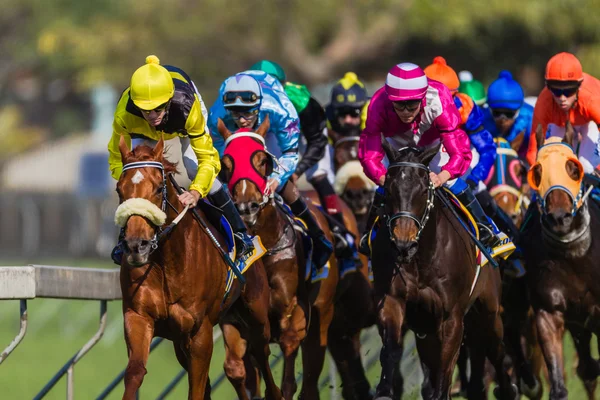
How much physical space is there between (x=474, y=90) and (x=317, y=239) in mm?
2706

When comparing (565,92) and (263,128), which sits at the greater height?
(565,92)

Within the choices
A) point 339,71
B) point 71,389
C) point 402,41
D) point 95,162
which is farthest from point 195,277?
point 95,162

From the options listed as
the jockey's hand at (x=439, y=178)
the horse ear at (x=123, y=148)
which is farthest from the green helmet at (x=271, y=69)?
the horse ear at (x=123, y=148)

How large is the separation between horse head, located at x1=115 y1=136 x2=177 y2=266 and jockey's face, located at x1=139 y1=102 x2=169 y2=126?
0.80ft

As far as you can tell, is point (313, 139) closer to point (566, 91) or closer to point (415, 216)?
point (566, 91)

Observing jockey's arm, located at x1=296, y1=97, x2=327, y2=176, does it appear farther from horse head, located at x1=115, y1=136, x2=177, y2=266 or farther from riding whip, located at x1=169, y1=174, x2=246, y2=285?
horse head, located at x1=115, y1=136, x2=177, y2=266

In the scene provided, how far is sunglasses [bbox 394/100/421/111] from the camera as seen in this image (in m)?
7.67

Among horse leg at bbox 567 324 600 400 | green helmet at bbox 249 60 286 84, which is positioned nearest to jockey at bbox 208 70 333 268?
green helmet at bbox 249 60 286 84

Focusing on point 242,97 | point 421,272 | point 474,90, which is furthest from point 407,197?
point 474,90

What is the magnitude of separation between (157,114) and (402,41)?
24422mm

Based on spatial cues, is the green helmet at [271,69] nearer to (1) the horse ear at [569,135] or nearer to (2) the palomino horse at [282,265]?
(2) the palomino horse at [282,265]

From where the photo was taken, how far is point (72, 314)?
2248 centimetres

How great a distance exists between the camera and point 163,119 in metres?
7.10

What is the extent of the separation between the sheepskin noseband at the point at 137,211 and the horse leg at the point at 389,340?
1.69 meters
